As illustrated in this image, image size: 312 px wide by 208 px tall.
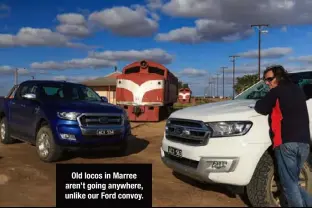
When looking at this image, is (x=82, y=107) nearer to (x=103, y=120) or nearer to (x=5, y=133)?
(x=103, y=120)

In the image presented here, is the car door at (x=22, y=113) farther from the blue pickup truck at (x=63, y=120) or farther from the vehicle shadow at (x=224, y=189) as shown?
the vehicle shadow at (x=224, y=189)

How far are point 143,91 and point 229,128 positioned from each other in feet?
52.9

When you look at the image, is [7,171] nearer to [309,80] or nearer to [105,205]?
[105,205]

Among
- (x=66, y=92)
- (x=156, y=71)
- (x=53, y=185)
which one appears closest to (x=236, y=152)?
(x=53, y=185)

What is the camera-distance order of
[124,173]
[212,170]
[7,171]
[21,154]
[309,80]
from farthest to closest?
[21,154] < [7,171] < [309,80] < [124,173] < [212,170]

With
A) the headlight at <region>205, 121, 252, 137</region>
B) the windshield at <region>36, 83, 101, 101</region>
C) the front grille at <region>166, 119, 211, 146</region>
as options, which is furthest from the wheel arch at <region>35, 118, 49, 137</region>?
the headlight at <region>205, 121, 252, 137</region>

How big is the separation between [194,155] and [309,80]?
252cm

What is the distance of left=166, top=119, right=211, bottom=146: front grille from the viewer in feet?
→ 16.9

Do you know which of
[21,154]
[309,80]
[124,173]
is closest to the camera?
[124,173]

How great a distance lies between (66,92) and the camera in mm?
9375

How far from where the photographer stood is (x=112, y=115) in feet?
28.1

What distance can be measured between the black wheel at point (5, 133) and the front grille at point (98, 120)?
3.62 meters

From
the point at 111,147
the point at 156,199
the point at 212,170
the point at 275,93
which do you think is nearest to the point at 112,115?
the point at 111,147

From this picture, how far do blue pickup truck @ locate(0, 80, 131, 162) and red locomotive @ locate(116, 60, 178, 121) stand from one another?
11080 mm
